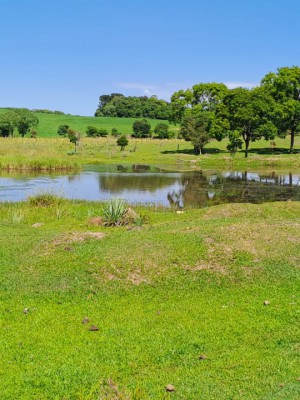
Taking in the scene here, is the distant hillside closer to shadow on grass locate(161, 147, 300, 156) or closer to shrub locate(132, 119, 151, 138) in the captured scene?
shrub locate(132, 119, 151, 138)

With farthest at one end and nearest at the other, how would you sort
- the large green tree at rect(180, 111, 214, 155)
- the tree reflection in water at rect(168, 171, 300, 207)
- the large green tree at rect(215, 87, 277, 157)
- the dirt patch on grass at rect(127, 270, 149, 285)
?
1. the large green tree at rect(180, 111, 214, 155)
2. the large green tree at rect(215, 87, 277, 157)
3. the tree reflection in water at rect(168, 171, 300, 207)
4. the dirt patch on grass at rect(127, 270, 149, 285)

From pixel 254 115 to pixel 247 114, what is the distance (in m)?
1.63

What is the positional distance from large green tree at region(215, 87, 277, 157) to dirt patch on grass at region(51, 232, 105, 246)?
55671 millimetres

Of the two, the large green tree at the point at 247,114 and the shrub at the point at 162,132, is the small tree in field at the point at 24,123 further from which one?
the large green tree at the point at 247,114

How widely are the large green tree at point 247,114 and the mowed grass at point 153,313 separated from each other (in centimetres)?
5394

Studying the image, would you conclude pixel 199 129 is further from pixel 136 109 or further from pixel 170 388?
pixel 136 109

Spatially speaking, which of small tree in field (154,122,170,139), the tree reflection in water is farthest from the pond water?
small tree in field (154,122,170,139)

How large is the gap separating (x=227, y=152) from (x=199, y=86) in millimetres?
20226

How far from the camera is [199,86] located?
89750mm

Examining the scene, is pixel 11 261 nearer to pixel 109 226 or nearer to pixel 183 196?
pixel 109 226

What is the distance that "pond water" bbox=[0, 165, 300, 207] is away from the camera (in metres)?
31.9

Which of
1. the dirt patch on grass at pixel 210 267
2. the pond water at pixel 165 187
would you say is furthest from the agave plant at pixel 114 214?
the pond water at pixel 165 187

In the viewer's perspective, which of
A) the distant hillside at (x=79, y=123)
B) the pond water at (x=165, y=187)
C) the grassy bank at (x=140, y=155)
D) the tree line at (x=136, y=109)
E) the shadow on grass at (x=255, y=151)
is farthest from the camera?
the tree line at (x=136, y=109)

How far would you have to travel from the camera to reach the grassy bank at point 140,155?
53.8 meters
